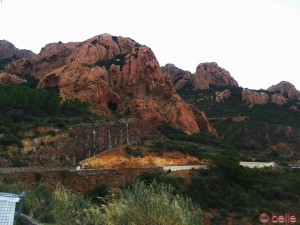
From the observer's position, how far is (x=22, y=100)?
52.8 m

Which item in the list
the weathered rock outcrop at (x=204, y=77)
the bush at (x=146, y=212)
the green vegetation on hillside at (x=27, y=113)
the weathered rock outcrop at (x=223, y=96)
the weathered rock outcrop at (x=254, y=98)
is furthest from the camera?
the weathered rock outcrop at (x=204, y=77)

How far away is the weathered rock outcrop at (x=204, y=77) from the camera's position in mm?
110637

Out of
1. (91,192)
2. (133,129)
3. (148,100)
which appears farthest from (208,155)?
(148,100)

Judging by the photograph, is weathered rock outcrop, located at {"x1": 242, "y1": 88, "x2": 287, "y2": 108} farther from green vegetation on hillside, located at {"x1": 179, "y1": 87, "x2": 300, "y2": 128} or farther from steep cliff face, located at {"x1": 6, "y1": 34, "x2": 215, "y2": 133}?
steep cliff face, located at {"x1": 6, "y1": 34, "x2": 215, "y2": 133}

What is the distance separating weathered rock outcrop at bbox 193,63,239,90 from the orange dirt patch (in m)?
66.8

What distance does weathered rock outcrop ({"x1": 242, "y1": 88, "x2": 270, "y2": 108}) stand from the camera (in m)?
102

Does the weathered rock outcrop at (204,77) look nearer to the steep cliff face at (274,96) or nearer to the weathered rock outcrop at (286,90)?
the steep cliff face at (274,96)

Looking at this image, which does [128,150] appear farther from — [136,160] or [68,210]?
[68,210]

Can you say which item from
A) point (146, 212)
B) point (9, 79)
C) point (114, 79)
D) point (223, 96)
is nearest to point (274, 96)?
point (223, 96)

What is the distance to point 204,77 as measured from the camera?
11288 cm

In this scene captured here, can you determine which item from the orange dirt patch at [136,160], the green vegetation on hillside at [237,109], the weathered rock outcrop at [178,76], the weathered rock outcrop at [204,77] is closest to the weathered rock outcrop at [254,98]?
the green vegetation on hillside at [237,109]

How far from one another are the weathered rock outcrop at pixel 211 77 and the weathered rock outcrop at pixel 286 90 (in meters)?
12.1

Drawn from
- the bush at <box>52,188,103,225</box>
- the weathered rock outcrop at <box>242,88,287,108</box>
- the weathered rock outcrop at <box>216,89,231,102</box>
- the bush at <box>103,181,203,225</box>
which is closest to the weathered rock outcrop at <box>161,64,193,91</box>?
the weathered rock outcrop at <box>216,89,231,102</box>

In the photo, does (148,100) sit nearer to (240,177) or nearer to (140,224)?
(240,177)
